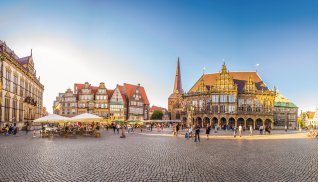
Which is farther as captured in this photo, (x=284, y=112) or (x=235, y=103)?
(x=284, y=112)

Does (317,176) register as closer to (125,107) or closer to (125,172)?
(125,172)

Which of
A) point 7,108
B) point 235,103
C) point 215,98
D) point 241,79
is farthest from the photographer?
point 241,79

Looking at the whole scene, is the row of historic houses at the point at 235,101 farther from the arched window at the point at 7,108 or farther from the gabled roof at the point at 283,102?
the arched window at the point at 7,108

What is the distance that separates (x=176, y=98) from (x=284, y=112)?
4450 cm

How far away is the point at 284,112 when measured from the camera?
81.5 meters

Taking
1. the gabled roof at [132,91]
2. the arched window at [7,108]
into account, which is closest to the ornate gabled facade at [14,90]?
the arched window at [7,108]

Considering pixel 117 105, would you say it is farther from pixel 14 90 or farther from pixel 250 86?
pixel 250 86

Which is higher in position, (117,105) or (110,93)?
(110,93)

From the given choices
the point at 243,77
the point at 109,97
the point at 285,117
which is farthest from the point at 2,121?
the point at 285,117

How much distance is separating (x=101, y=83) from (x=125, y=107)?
34.4 feet

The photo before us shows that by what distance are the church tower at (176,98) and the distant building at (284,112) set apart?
1511 inches

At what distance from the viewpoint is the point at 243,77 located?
68062mm

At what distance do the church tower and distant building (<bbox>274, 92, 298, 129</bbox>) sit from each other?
3838 centimetres

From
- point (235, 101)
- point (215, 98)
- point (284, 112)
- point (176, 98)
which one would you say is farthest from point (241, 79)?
point (176, 98)
